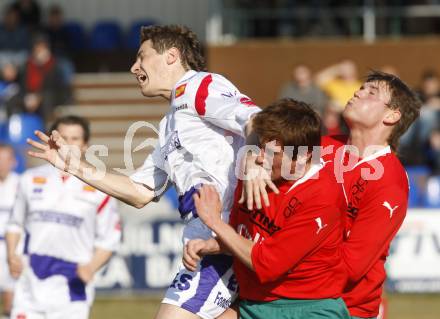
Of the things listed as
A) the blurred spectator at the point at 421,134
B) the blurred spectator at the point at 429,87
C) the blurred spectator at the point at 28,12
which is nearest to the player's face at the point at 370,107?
the blurred spectator at the point at 421,134

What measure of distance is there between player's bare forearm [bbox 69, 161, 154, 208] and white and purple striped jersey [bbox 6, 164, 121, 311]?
1.63 metres

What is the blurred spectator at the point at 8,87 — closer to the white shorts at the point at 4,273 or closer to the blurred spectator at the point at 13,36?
the blurred spectator at the point at 13,36

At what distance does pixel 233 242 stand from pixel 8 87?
488 inches

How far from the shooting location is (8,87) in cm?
1689

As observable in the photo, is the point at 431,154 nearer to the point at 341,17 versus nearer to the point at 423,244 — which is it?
the point at 423,244

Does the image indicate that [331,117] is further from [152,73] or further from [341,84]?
[152,73]

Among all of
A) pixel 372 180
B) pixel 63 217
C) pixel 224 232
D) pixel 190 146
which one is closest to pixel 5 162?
pixel 63 217

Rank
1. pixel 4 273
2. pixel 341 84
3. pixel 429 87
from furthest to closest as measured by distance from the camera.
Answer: pixel 341 84 < pixel 429 87 < pixel 4 273

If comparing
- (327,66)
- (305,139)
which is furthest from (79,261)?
(327,66)

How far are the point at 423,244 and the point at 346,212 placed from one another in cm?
735

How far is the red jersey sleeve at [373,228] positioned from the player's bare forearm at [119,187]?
3.99 feet

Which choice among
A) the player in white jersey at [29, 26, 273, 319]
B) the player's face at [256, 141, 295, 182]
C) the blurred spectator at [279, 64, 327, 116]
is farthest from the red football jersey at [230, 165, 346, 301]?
the blurred spectator at [279, 64, 327, 116]

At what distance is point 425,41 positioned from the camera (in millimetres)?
17109

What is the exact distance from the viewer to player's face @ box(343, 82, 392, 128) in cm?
595
